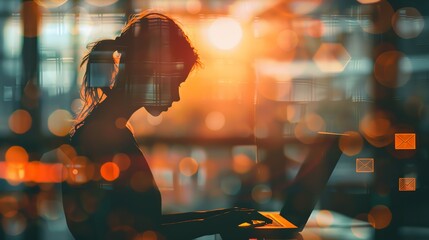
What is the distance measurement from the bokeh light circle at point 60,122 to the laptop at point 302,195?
1105 mm

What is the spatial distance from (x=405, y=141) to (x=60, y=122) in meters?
2.01

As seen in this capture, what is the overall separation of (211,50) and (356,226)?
4.37 ft

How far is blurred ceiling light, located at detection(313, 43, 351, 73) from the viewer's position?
2707mm

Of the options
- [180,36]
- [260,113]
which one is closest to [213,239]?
[260,113]

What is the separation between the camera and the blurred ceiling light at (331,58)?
8.88 ft

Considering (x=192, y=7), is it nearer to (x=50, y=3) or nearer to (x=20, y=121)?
(x=50, y=3)

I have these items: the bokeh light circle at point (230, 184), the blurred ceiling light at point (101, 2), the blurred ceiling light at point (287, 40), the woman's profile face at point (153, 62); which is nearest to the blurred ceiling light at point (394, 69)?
the blurred ceiling light at point (287, 40)

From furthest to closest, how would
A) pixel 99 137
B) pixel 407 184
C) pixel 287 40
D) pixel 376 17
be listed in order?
pixel 407 184 < pixel 376 17 < pixel 287 40 < pixel 99 137

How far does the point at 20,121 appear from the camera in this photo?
2660 millimetres

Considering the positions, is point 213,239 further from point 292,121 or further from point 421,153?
point 421,153

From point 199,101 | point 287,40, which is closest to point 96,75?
point 199,101

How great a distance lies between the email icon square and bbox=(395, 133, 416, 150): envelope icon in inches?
7.9

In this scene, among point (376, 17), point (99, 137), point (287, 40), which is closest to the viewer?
point (99, 137)

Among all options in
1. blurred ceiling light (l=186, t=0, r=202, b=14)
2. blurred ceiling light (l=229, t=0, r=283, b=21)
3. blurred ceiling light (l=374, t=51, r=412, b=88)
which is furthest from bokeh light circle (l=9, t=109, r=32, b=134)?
blurred ceiling light (l=374, t=51, r=412, b=88)
